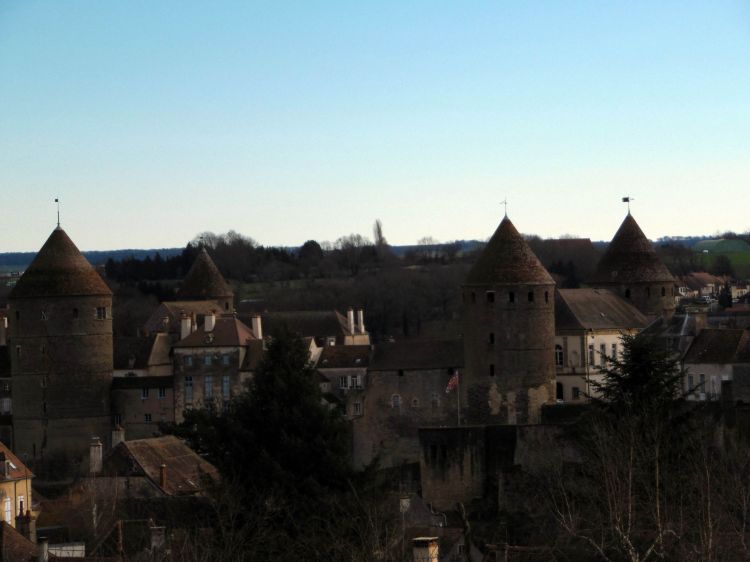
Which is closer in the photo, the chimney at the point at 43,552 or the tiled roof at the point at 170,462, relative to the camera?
the chimney at the point at 43,552

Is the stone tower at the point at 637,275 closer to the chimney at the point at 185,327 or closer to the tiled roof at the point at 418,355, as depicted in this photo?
the tiled roof at the point at 418,355

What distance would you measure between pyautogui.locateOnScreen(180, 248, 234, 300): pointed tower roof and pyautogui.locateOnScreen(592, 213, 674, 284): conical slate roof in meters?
22.2

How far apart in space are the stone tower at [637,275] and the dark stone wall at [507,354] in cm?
1232

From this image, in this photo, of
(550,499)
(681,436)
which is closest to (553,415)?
(550,499)

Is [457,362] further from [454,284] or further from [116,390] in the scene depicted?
[454,284]

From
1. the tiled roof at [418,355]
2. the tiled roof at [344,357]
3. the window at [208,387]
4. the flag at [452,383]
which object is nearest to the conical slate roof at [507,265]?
the tiled roof at [418,355]

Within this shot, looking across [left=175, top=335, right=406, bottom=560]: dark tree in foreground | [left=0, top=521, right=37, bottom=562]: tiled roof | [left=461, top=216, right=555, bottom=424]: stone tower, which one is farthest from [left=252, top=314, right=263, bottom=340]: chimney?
[left=0, top=521, right=37, bottom=562]: tiled roof

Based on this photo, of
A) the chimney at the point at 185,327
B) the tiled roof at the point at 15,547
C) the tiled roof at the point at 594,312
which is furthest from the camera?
the chimney at the point at 185,327

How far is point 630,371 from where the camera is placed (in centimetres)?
4372

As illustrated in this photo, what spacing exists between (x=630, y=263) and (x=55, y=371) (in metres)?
20.9

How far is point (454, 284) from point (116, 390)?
177 ft

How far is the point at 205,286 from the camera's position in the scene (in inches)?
3472

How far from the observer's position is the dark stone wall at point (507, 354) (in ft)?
188

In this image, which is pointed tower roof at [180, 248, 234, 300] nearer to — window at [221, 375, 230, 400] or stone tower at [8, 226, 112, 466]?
window at [221, 375, 230, 400]
